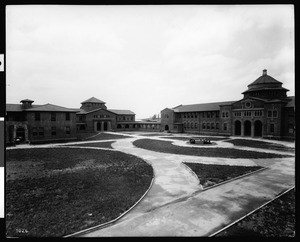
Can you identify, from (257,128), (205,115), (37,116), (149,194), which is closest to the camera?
(149,194)

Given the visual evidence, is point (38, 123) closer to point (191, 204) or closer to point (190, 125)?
point (191, 204)

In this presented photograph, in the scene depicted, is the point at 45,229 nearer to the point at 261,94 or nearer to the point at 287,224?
the point at 287,224

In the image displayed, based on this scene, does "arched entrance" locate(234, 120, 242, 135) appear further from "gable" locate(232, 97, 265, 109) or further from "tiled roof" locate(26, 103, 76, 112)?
"tiled roof" locate(26, 103, 76, 112)

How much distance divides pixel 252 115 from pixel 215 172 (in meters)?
31.5

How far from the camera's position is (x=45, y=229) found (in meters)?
6.56

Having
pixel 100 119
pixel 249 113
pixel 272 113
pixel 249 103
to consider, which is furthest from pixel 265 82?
pixel 100 119

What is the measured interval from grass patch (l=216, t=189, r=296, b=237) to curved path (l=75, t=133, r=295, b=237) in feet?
1.16

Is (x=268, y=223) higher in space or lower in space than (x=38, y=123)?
lower

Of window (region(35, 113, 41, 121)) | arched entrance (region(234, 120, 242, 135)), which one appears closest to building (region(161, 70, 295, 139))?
arched entrance (region(234, 120, 242, 135))

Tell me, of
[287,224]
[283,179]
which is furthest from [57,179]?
[283,179]

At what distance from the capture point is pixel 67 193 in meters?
9.95

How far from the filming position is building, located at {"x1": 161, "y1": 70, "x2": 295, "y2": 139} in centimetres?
3512

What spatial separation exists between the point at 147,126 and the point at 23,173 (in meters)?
51.7

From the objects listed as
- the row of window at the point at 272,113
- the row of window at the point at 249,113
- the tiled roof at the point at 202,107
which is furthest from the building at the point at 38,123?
the row of window at the point at 272,113
